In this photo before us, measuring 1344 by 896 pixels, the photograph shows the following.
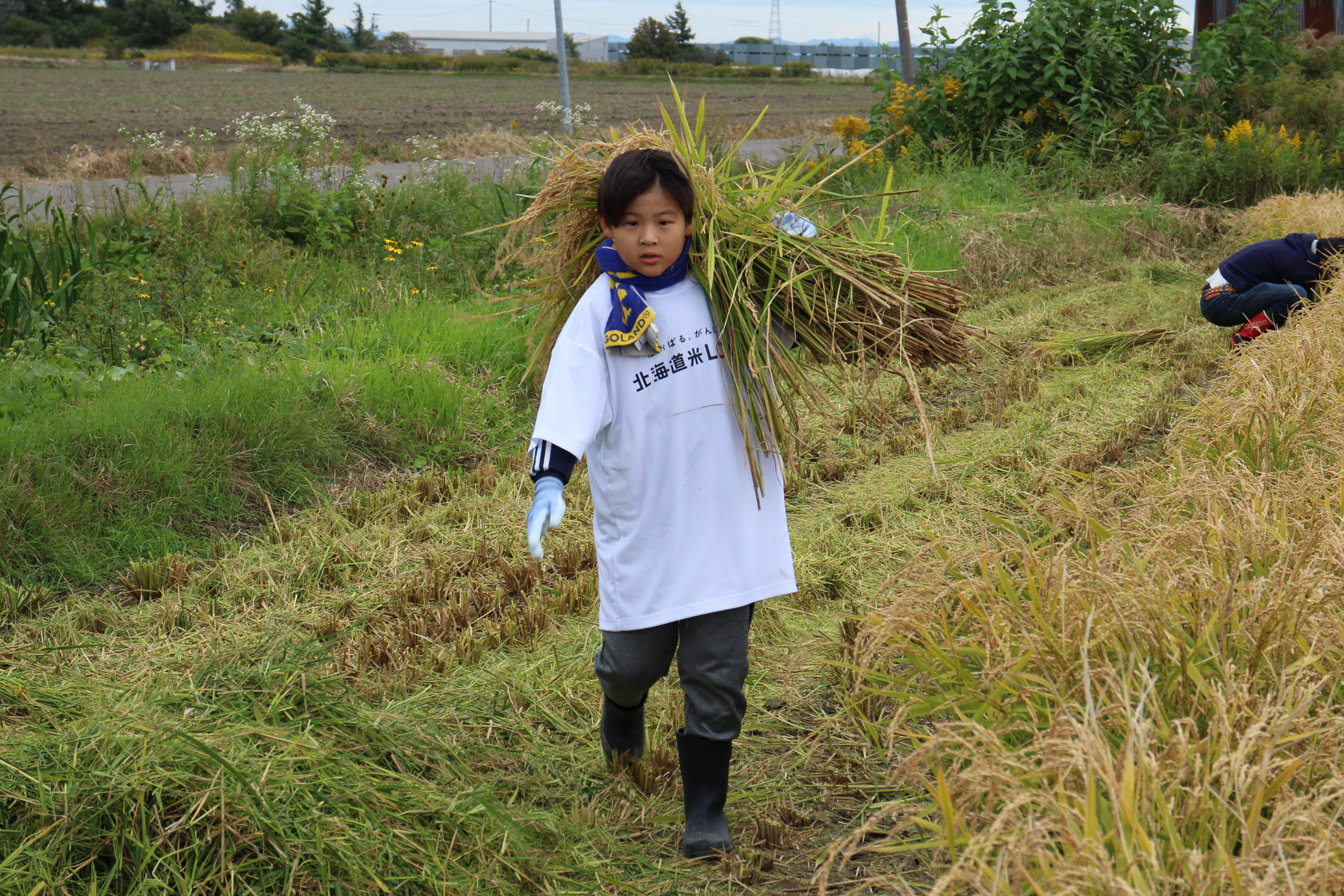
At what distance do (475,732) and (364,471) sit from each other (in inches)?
85.0

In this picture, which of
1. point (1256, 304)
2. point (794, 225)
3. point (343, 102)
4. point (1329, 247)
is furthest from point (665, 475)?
point (343, 102)

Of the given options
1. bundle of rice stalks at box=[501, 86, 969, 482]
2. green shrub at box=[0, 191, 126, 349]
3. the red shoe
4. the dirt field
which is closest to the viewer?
bundle of rice stalks at box=[501, 86, 969, 482]

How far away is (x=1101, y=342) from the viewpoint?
240 inches

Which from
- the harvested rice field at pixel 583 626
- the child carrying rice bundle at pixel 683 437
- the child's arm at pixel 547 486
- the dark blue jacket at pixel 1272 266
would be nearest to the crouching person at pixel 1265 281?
the dark blue jacket at pixel 1272 266

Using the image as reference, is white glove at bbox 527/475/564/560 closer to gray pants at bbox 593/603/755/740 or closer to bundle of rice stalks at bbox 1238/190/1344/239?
gray pants at bbox 593/603/755/740

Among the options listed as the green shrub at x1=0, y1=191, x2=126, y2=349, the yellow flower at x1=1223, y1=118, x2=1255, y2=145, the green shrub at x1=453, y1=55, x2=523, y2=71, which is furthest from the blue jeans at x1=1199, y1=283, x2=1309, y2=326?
the green shrub at x1=453, y1=55, x2=523, y2=71

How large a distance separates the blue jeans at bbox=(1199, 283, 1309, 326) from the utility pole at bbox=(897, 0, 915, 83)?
30.4ft

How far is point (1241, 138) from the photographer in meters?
9.72

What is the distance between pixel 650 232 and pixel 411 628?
5.27 feet

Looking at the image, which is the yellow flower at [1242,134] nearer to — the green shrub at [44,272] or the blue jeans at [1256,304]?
the blue jeans at [1256,304]

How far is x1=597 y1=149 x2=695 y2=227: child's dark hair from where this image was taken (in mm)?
2209

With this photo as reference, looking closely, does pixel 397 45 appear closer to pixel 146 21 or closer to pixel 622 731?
pixel 146 21

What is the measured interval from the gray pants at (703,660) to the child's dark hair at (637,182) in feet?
2.83

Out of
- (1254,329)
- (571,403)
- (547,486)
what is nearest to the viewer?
(547,486)
